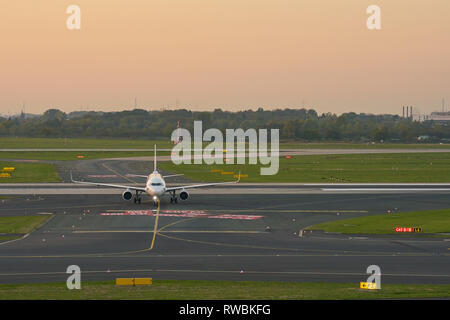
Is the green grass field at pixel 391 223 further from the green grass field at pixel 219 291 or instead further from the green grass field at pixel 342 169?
the green grass field at pixel 342 169

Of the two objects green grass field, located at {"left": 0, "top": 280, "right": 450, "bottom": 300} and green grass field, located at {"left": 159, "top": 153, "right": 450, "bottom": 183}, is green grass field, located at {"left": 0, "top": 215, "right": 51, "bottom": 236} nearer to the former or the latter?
green grass field, located at {"left": 0, "top": 280, "right": 450, "bottom": 300}

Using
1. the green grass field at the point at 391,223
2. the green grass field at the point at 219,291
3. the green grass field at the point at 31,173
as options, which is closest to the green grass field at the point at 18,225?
the green grass field at the point at 219,291

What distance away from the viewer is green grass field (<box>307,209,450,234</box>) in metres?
57.4

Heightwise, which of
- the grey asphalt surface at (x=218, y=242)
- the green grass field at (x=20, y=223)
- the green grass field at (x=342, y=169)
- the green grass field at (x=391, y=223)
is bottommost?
the green grass field at (x=391, y=223)

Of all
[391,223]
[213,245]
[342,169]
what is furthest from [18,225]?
[342,169]

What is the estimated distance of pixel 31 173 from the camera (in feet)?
391

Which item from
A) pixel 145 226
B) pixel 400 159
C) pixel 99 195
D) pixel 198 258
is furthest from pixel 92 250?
pixel 400 159

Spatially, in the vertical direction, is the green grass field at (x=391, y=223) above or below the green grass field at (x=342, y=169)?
below

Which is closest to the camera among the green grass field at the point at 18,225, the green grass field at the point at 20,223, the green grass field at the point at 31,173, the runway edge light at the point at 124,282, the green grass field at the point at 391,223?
the runway edge light at the point at 124,282

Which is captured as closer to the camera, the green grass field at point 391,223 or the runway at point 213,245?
the runway at point 213,245

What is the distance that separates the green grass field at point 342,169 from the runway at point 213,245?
3353cm

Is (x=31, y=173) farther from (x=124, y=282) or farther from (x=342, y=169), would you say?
(x=124, y=282)

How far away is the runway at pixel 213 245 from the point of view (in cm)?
3941

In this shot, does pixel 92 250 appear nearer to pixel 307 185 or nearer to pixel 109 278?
pixel 109 278
